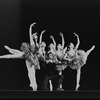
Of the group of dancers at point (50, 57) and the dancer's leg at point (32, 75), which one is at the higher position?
the group of dancers at point (50, 57)

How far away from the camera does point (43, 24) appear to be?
8.22 m

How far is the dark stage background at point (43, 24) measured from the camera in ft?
26.9

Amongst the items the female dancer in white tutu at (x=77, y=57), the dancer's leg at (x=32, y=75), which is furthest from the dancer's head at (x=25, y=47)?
the female dancer in white tutu at (x=77, y=57)

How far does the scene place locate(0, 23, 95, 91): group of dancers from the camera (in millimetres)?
7719

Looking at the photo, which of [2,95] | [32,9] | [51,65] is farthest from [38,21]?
[2,95]

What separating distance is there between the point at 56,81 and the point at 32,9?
124cm

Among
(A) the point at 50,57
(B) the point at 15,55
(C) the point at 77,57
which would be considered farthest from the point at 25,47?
(C) the point at 77,57

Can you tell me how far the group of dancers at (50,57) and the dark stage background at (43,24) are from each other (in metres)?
0.36

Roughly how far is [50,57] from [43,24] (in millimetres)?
738

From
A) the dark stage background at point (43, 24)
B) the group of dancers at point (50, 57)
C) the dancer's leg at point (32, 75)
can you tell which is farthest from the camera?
the dark stage background at point (43, 24)

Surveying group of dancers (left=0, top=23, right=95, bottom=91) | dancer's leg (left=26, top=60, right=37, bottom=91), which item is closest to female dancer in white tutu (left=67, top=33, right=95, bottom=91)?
group of dancers (left=0, top=23, right=95, bottom=91)

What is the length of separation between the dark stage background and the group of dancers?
1.17 feet

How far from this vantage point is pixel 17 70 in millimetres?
8258

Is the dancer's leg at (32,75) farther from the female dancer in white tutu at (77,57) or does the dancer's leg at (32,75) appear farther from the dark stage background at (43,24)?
the female dancer in white tutu at (77,57)
